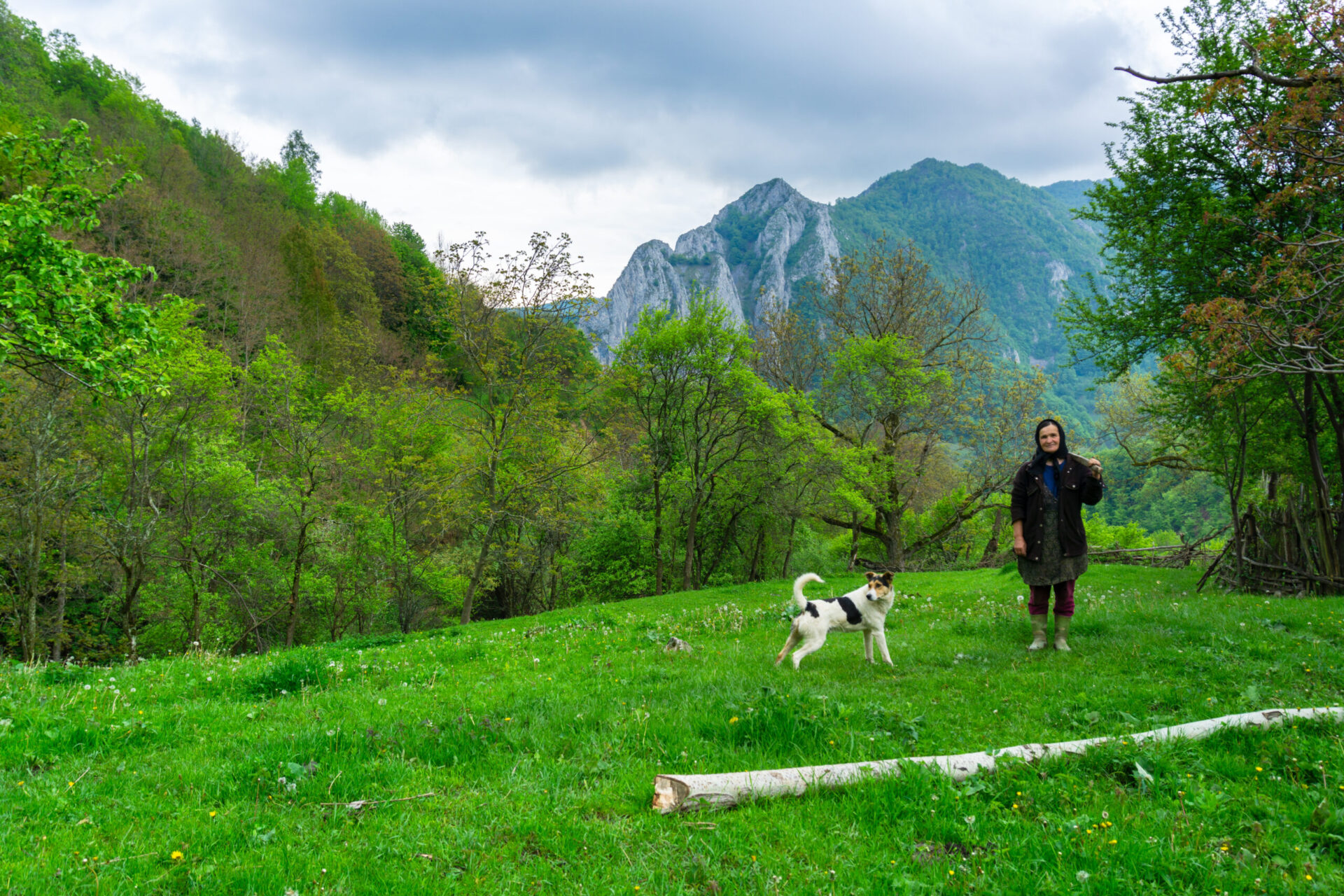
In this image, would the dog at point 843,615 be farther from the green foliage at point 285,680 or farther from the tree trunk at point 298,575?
the tree trunk at point 298,575

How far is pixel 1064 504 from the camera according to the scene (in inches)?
340

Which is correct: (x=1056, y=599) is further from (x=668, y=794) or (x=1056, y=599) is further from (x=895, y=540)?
(x=895, y=540)

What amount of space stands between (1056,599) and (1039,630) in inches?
20.7

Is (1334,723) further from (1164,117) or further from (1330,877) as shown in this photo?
(1164,117)

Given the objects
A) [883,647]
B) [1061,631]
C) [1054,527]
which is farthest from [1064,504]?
[883,647]

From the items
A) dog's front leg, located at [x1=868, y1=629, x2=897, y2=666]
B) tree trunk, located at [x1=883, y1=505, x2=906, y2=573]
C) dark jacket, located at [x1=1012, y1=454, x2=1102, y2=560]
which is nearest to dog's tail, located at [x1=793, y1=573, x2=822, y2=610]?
dog's front leg, located at [x1=868, y1=629, x2=897, y2=666]

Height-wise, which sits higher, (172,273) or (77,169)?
(172,273)

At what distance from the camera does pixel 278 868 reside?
340 cm

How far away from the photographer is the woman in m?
8.45

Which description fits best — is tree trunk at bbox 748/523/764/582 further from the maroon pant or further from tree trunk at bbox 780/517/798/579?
the maroon pant

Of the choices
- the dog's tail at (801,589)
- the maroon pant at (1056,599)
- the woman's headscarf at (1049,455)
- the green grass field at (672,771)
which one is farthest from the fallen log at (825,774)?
the woman's headscarf at (1049,455)

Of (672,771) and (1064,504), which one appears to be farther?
(1064,504)

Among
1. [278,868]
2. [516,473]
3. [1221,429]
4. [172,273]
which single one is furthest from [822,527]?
[172,273]

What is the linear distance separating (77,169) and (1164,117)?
28653 mm
